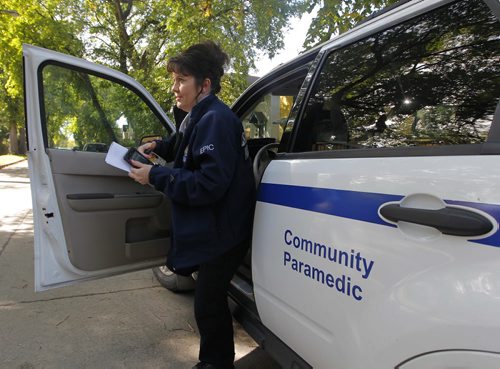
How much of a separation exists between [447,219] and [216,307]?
56.1 inches

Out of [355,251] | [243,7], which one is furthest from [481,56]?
[243,7]

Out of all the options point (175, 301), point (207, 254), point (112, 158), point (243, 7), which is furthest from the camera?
point (243, 7)

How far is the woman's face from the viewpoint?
2.08 meters

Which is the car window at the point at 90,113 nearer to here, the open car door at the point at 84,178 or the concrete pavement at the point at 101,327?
the open car door at the point at 84,178

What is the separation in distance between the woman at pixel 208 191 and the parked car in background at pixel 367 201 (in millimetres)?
142

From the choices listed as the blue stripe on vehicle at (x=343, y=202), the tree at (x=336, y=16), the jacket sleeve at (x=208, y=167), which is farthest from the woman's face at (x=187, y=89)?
the tree at (x=336, y=16)

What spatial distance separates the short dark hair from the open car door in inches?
31.5

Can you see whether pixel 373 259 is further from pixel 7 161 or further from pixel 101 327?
pixel 7 161

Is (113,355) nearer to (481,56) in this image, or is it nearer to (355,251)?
(355,251)

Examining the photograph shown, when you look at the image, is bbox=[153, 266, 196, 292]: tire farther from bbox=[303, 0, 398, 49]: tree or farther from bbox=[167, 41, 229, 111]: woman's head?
bbox=[303, 0, 398, 49]: tree

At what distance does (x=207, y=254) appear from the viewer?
6.36 ft

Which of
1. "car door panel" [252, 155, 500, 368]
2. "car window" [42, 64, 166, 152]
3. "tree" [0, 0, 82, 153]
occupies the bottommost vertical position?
"car door panel" [252, 155, 500, 368]

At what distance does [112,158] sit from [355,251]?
4.55 feet

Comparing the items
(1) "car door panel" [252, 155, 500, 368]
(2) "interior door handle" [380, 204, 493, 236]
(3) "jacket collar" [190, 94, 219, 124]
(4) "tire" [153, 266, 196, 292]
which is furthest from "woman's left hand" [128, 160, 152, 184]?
(4) "tire" [153, 266, 196, 292]
